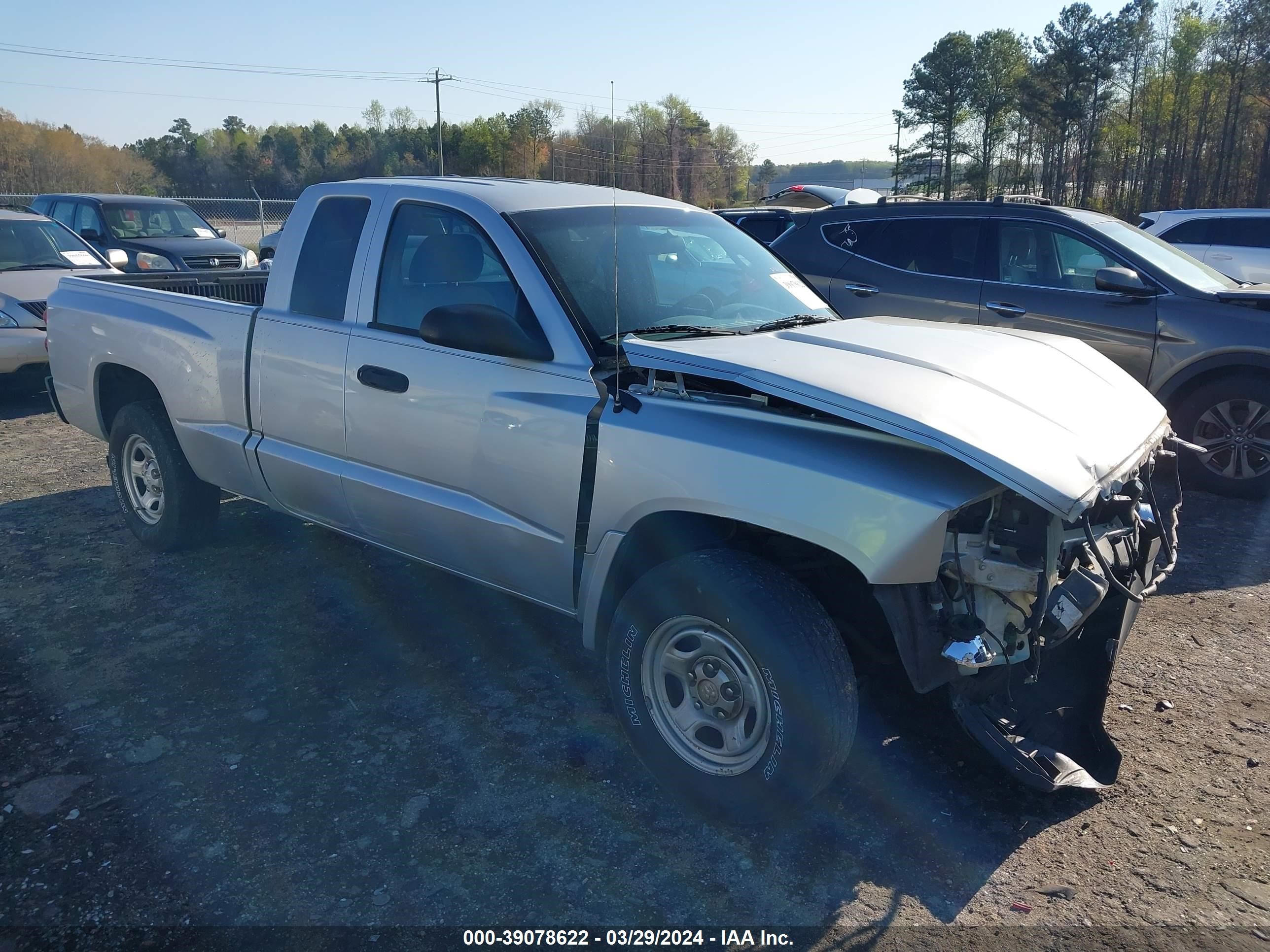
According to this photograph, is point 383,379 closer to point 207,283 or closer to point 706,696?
point 706,696

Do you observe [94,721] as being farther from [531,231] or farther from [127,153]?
[127,153]

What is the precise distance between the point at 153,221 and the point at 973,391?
51.7 feet

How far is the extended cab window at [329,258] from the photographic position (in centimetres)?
431

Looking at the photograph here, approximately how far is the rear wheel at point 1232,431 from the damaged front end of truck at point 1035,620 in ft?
12.1

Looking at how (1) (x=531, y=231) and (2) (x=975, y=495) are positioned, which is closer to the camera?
(2) (x=975, y=495)

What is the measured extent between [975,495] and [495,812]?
1.83 m

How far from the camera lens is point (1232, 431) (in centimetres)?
657

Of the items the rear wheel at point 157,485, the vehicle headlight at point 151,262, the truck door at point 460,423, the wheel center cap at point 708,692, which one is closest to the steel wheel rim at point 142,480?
the rear wheel at point 157,485

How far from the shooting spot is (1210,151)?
37625 mm

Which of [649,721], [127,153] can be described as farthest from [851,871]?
[127,153]

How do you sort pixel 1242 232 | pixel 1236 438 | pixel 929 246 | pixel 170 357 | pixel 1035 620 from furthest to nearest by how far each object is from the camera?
pixel 1242 232, pixel 929 246, pixel 1236 438, pixel 170 357, pixel 1035 620

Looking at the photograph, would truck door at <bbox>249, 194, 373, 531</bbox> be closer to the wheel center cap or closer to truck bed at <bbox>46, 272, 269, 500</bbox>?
truck bed at <bbox>46, 272, 269, 500</bbox>

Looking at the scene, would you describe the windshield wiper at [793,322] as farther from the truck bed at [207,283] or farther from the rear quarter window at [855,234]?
the rear quarter window at [855,234]

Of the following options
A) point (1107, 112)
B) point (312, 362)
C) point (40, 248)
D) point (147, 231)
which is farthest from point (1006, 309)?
point (1107, 112)
